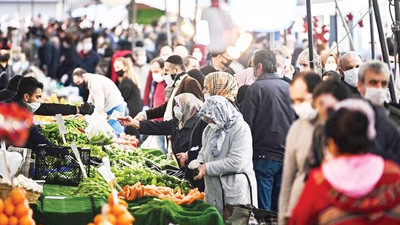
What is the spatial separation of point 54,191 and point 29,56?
23.2m

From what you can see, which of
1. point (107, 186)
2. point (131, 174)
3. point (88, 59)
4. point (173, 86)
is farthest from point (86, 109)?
point (88, 59)

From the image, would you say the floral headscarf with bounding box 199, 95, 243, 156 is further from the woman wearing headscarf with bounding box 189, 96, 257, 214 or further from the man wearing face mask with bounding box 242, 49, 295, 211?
the man wearing face mask with bounding box 242, 49, 295, 211

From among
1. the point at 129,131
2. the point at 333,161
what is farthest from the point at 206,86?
the point at 129,131

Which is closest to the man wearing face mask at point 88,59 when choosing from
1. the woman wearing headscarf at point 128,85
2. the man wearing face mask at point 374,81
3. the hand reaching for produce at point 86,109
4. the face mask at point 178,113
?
the woman wearing headscarf at point 128,85

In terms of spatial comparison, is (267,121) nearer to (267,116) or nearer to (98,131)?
(267,116)

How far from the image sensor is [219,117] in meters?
9.55

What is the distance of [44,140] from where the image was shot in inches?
430

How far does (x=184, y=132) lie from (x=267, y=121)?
0.97 metres

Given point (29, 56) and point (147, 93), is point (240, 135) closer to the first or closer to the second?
point (147, 93)

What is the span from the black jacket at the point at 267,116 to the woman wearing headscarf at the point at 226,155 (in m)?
1.14

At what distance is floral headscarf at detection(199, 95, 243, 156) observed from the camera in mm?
9562

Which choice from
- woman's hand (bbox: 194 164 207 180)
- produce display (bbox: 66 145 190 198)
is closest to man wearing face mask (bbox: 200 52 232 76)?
produce display (bbox: 66 145 190 198)

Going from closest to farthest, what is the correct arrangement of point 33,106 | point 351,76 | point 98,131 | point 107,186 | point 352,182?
point 352,182, point 107,186, point 351,76, point 33,106, point 98,131

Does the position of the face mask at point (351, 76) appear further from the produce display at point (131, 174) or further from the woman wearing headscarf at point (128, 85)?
the woman wearing headscarf at point (128, 85)
